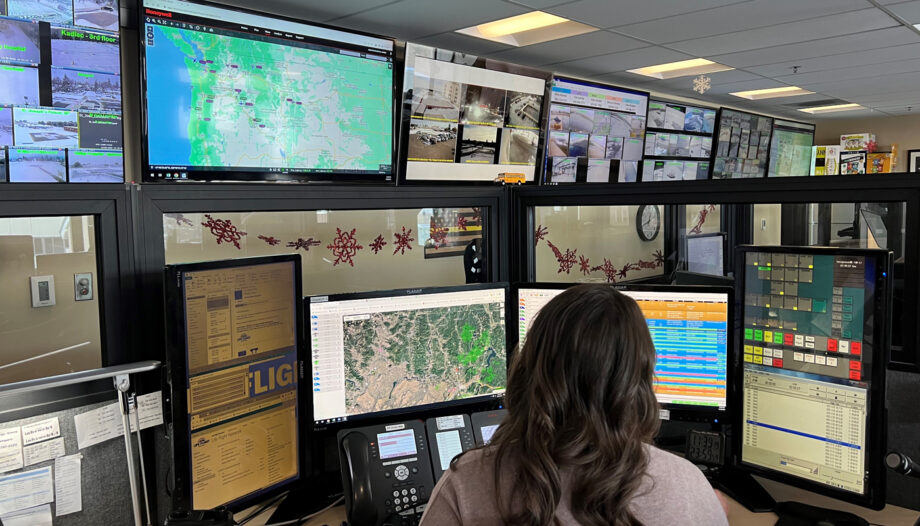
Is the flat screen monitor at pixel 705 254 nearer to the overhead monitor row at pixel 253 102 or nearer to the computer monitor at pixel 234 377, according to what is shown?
the overhead monitor row at pixel 253 102

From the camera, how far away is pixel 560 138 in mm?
3676

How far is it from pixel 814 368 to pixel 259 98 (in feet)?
5.47

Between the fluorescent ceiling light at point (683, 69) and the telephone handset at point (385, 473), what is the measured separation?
4222 millimetres

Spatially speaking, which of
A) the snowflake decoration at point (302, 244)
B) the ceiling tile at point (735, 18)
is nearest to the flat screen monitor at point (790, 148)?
the ceiling tile at point (735, 18)

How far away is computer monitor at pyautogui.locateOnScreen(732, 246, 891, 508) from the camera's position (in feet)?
4.43

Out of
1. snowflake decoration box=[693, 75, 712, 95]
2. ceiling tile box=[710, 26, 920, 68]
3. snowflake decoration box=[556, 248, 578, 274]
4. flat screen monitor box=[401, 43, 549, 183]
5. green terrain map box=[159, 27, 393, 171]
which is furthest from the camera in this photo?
snowflake decoration box=[693, 75, 712, 95]

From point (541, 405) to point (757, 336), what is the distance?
0.82 metres

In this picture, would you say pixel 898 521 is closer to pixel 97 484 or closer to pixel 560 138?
pixel 97 484

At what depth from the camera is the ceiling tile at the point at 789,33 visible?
12.4 feet

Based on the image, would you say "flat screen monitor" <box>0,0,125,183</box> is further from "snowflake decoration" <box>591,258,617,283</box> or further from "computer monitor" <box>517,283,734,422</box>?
"snowflake decoration" <box>591,258,617,283</box>

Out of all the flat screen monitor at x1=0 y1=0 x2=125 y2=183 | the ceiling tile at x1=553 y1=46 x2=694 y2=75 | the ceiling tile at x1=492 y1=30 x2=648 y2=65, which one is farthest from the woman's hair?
the ceiling tile at x1=553 y1=46 x2=694 y2=75

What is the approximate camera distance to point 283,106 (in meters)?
2.13

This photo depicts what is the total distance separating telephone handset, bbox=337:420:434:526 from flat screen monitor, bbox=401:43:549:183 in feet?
3.88

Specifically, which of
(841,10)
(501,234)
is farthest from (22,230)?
(841,10)
